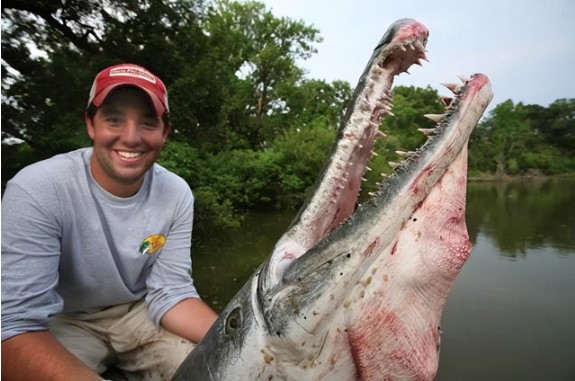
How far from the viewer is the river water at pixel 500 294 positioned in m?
5.33

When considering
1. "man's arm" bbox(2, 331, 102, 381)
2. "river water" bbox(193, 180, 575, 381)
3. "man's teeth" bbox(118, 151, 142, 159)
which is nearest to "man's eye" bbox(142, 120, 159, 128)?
"man's teeth" bbox(118, 151, 142, 159)

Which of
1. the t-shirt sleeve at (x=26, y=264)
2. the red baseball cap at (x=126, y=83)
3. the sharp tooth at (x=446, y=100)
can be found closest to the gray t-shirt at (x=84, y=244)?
the t-shirt sleeve at (x=26, y=264)

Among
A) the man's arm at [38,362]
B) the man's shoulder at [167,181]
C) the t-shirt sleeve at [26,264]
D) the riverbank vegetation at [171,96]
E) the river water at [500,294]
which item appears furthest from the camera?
the riverbank vegetation at [171,96]

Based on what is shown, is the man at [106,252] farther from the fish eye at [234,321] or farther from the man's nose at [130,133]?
the fish eye at [234,321]

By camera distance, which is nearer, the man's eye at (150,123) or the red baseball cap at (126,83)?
the red baseball cap at (126,83)

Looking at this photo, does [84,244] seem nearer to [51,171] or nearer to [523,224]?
[51,171]

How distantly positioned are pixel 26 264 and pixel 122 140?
0.75 m

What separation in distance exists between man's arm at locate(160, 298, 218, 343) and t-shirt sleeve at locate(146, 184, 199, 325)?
1.3 inches

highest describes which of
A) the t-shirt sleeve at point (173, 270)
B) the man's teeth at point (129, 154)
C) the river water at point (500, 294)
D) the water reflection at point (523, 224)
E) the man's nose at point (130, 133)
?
the man's nose at point (130, 133)

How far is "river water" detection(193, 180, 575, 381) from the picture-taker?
5328 millimetres

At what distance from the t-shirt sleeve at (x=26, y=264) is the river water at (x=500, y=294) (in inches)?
184

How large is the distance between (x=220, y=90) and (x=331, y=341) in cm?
997

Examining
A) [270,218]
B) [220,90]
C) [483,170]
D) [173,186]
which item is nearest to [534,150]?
[483,170]

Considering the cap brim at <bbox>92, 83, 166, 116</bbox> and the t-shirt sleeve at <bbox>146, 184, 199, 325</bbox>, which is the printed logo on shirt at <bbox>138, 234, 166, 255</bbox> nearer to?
the t-shirt sleeve at <bbox>146, 184, 199, 325</bbox>
